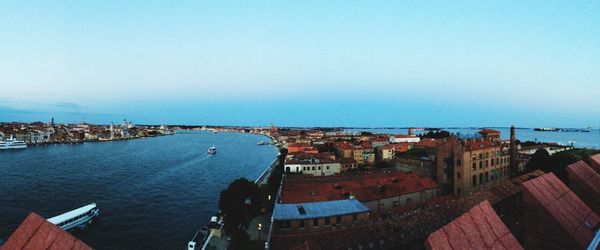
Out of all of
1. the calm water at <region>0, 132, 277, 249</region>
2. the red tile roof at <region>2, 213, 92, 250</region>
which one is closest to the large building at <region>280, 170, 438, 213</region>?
the calm water at <region>0, 132, 277, 249</region>

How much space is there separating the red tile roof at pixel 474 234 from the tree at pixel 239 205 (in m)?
19.5

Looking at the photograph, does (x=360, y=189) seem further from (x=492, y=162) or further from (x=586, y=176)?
(x=586, y=176)

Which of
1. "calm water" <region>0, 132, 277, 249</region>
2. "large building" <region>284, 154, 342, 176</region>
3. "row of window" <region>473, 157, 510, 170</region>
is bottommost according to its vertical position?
"calm water" <region>0, 132, 277, 249</region>

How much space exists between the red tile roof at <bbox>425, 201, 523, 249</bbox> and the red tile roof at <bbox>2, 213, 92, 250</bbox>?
12.5 ft

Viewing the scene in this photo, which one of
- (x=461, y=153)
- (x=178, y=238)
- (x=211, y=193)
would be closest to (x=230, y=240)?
(x=178, y=238)

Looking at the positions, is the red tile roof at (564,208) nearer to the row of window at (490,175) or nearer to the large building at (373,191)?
the large building at (373,191)

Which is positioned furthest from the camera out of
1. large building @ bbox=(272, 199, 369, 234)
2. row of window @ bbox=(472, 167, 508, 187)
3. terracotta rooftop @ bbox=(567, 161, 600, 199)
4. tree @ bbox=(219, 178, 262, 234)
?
row of window @ bbox=(472, 167, 508, 187)

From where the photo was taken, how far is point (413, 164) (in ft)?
133

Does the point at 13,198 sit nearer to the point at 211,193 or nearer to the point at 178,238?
the point at 211,193

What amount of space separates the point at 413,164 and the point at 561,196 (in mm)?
34462

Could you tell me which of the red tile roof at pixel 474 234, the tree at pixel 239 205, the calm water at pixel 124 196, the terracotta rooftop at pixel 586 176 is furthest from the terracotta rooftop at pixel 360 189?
the red tile roof at pixel 474 234

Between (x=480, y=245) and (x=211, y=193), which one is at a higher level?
(x=480, y=245)

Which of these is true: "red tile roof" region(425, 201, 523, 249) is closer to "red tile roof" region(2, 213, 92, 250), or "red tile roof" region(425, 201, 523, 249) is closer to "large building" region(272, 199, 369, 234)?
"red tile roof" region(2, 213, 92, 250)

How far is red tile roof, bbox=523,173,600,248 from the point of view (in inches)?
250
